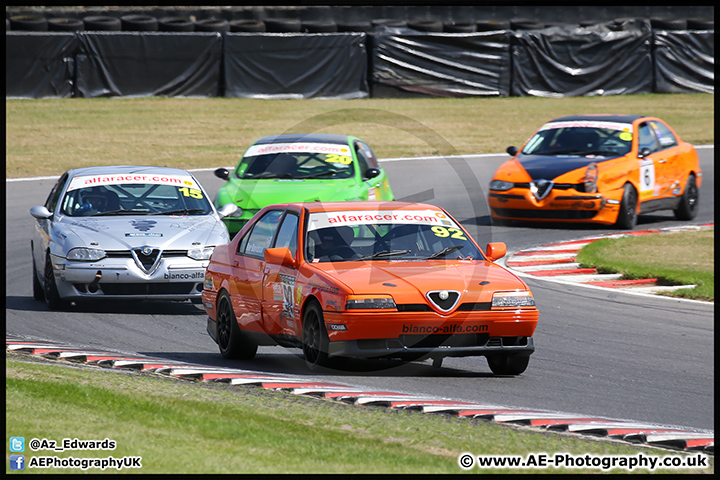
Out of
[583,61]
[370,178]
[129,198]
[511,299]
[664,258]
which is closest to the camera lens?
[511,299]

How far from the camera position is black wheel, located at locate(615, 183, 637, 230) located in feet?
57.0

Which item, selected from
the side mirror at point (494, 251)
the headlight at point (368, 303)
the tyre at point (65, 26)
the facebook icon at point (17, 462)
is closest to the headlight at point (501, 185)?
the side mirror at point (494, 251)

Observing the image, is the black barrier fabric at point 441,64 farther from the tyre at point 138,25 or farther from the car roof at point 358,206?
the car roof at point 358,206

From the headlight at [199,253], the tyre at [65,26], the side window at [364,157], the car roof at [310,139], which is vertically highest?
the tyre at [65,26]

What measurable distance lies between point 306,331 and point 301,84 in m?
24.4

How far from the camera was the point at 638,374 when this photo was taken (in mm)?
8727

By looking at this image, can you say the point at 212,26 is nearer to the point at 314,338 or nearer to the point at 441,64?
the point at 441,64

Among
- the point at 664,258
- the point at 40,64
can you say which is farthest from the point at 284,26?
the point at 664,258

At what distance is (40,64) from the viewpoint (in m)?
29.9

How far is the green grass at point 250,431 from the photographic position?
552 cm

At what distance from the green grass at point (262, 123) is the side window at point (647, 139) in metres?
9.09

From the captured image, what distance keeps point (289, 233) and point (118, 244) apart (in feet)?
9.68

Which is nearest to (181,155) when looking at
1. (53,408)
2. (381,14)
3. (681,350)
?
(381,14)

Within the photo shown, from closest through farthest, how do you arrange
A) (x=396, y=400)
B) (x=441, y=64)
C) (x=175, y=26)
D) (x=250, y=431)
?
1. (x=250, y=431)
2. (x=396, y=400)
3. (x=175, y=26)
4. (x=441, y=64)
